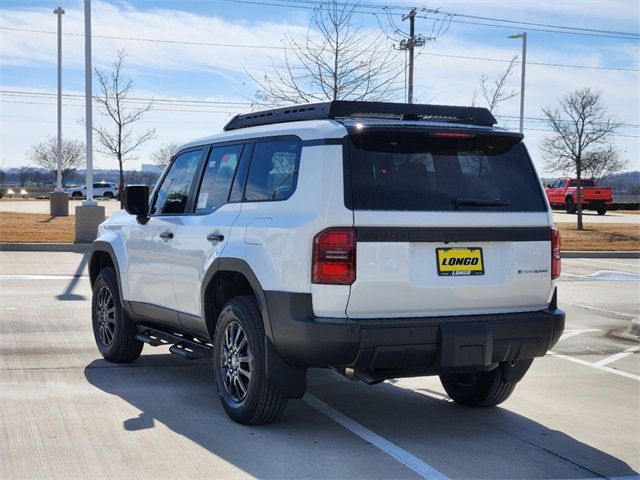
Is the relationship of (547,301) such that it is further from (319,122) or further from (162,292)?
(162,292)

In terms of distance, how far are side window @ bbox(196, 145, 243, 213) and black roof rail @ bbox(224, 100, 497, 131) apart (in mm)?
357

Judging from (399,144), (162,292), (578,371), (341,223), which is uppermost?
(399,144)

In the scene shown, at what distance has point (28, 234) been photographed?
910 inches

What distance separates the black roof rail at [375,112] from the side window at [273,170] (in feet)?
0.92

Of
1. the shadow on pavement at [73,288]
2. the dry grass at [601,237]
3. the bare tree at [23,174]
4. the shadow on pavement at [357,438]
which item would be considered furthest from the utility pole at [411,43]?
the bare tree at [23,174]

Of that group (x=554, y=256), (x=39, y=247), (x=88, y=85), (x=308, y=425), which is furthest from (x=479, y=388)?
(x=88, y=85)

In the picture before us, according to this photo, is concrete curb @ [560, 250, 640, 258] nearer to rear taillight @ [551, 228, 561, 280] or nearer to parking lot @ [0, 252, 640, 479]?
parking lot @ [0, 252, 640, 479]

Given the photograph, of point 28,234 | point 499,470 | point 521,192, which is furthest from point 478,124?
point 28,234

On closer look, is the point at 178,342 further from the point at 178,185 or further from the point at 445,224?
the point at 445,224

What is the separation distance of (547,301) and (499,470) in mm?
1283

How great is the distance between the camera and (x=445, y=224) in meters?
5.40

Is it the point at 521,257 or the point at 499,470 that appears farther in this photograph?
the point at 521,257

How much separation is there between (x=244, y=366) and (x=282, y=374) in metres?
0.46

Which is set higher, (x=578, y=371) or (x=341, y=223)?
(x=341, y=223)
